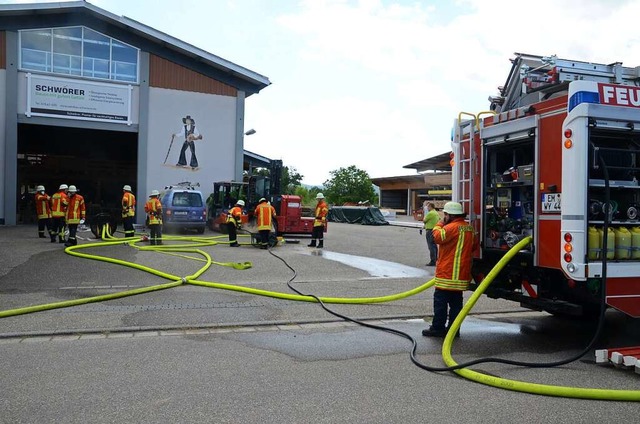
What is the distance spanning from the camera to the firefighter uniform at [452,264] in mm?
6527

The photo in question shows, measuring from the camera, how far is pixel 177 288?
986 centimetres

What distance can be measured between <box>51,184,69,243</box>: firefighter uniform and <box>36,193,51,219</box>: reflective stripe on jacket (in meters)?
1.12

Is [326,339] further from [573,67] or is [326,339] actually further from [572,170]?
[573,67]

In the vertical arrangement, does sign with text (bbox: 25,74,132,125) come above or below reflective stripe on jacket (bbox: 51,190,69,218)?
above

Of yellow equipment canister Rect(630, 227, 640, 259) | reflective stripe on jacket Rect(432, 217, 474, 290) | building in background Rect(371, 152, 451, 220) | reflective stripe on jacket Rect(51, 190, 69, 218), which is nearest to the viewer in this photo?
yellow equipment canister Rect(630, 227, 640, 259)

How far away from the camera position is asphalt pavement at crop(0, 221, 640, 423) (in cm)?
432

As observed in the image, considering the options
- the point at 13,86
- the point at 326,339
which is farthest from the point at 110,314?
the point at 13,86

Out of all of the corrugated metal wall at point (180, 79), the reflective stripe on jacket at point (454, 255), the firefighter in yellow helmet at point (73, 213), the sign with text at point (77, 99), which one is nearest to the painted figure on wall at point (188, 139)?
the corrugated metal wall at point (180, 79)

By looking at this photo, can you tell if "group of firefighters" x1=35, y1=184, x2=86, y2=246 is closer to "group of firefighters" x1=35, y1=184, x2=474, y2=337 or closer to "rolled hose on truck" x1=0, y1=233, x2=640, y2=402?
"group of firefighters" x1=35, y1=184, x2=474, y2=337

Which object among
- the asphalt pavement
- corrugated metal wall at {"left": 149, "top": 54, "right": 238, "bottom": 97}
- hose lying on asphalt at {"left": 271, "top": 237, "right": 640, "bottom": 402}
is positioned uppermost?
corrugated metal wall at {"left": 149, "top": 54, "right": 238, "bottom": 97}

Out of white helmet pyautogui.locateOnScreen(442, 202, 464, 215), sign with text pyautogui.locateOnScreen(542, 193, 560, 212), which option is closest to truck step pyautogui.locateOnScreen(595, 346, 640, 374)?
sign with text pyautogui.locateOnScreen(542, 193, 560, 212)

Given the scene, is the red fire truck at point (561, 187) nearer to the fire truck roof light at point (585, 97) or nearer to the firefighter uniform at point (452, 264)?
the fire truck roof light at point (585, 97)

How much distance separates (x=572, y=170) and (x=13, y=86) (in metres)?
23.3

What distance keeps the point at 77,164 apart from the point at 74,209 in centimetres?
1897
